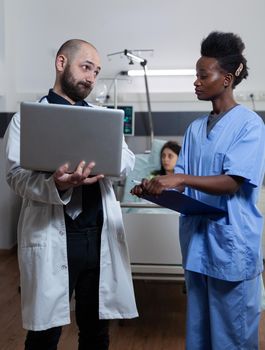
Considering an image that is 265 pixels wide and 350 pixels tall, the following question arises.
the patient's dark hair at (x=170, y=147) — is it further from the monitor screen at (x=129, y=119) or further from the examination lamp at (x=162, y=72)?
the examination lamp at (x=162, y=72)

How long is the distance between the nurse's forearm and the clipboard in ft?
0.14

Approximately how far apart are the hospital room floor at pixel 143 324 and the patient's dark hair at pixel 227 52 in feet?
4.76

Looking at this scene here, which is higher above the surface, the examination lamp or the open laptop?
the examination lamp

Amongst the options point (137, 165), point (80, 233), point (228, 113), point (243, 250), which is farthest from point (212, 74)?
point (137, 165)

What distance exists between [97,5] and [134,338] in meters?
2.81

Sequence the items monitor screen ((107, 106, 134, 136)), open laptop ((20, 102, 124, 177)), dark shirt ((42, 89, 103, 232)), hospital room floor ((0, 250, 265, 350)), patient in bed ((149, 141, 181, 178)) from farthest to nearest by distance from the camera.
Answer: monitor screen ((107, 106, 134, 136)) < patient in bed ((149, 141, 181, 178)) < hospital room floor ((0, 250, 265, 350)) < dark shirt ((42, 89, 103, 232)) < open laptop ((20, 102, 124, 177))

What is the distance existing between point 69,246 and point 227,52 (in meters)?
0.83

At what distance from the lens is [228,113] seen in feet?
4.19

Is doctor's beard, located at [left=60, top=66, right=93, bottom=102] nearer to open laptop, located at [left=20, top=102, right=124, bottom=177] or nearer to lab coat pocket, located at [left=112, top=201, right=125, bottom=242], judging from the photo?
open laptop, located at [left=20, top=102, right=124, bottom=177]

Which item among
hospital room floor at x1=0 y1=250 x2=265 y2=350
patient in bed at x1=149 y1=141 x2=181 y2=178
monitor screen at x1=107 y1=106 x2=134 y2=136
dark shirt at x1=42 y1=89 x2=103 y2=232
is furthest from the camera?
monitor screen at x1=107 y1=106 x2=134 y2=136

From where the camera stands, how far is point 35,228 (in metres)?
1.35

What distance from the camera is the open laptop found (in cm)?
113

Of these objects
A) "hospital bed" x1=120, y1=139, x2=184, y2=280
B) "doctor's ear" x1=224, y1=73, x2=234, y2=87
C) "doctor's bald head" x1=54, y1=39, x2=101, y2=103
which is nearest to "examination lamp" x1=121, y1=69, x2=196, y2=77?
"hospital bed" x1=120, y1=139, x2=184, y2=280

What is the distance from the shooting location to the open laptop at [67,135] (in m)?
1.13
